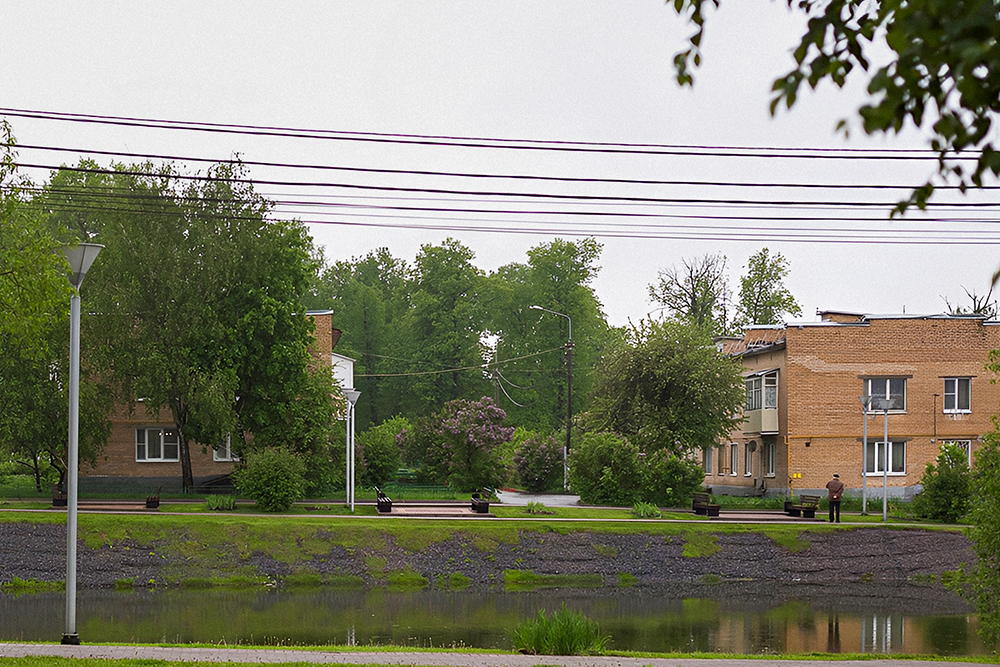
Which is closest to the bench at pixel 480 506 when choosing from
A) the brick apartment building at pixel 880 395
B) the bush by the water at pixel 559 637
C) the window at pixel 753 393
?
the brick apartment building at pixel 880 395

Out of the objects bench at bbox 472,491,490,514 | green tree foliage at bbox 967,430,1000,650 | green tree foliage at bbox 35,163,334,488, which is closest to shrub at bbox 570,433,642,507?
bench at bbox 472,491,490,514

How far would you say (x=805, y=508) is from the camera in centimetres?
3838

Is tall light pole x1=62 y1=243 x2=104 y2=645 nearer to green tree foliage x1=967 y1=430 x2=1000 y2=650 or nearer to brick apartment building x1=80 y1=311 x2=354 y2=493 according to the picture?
green tree foliage x1=967 y1=430 x2=1000 y2=650

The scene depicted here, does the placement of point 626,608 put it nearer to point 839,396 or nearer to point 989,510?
point 989,510

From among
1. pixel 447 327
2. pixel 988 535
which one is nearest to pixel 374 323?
pixel 447 327

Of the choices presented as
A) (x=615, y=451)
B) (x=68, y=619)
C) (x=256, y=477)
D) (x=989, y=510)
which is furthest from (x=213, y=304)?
(x=989, y=510)

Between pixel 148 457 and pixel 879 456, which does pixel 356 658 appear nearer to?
pixel 148 457

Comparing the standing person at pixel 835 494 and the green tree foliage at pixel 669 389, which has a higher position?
the green tree foliage at pixel 669 389

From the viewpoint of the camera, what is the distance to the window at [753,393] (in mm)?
51656

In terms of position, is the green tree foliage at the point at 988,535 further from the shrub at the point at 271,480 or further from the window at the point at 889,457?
the window at the point at 889,457

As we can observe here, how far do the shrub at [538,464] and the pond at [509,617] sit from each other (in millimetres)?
23868

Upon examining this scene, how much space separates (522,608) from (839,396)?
27.2 metres

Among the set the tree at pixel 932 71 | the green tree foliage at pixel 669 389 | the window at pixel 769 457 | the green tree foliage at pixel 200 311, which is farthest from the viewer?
the window at pixel 769 457

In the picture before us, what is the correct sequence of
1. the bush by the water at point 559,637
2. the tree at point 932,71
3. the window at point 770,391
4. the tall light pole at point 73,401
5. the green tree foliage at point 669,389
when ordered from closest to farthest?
the tree at point 932,71 < the tall light pole at point 73,401 < the bush by the water at point 559,637 < the green tree foliage at point 669,389 < the window at point 770,391
